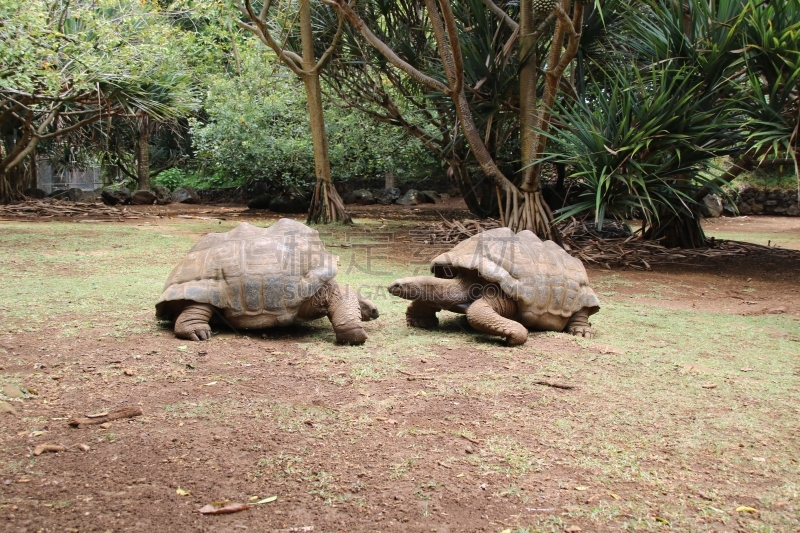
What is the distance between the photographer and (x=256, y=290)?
408cm

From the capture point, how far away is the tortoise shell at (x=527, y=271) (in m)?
4.41

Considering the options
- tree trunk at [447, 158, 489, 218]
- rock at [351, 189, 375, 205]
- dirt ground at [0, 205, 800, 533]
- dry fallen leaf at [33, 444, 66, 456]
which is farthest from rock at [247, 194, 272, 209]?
dry fallen leaf at [33, 444, 66, 456]

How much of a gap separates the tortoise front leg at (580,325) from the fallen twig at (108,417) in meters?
2.95

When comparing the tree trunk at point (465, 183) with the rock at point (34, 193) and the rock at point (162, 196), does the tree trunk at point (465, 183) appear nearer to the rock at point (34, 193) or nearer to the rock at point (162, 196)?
the rock at point (162, 196)

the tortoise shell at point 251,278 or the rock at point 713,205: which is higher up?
the rock at point 713,205

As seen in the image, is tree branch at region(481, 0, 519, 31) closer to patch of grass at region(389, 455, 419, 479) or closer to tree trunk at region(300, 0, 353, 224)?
tree trunk at region(300, 0, 353, 224)

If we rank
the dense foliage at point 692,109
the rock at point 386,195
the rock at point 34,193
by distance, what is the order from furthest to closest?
the rock at point 386,195 → the rock at point 34,193 → the dense foliage at point 692,109

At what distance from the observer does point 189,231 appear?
10.6m

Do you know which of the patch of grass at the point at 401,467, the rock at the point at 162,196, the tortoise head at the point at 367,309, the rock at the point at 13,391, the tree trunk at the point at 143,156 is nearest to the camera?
the patch of grass at the point at 401,467

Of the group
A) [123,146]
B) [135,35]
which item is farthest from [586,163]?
[123,146]

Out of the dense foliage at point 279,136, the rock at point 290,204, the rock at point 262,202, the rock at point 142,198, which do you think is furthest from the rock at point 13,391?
the rock at point 142,198

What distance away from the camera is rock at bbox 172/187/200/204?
62.3 feet

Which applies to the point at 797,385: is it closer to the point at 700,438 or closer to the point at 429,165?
the point at 700,438

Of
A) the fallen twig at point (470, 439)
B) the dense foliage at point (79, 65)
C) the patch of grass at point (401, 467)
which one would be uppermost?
the dense foliage at point (79, 65)
